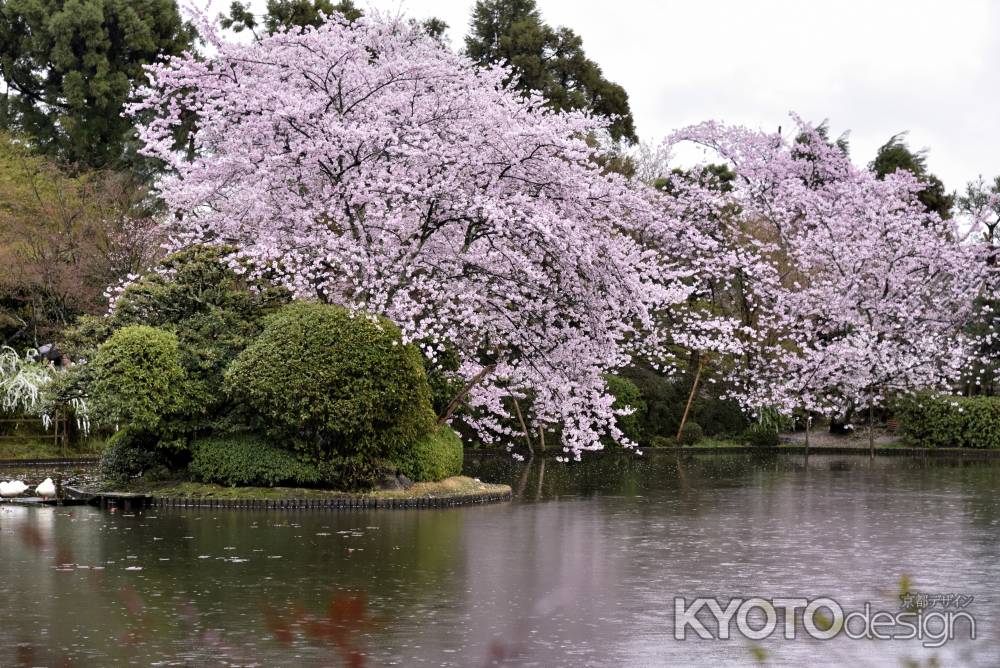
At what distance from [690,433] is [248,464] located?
69.8ft

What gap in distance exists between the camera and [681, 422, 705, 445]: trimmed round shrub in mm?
40906

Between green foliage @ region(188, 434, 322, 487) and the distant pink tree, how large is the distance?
731 inches

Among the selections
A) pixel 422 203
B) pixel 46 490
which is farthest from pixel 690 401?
pixel 46 490

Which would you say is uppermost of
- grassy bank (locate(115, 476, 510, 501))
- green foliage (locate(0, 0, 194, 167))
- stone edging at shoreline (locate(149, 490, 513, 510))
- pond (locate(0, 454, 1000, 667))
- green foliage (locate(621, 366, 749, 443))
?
green foliage (locate(0, 0, 194, 167))

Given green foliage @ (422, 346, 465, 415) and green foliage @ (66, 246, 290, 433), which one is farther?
green foliage @ (422, 346, 465, 415)

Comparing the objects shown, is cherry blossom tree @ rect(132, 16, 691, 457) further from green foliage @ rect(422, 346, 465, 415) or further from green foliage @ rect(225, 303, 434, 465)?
green foliage @ rect(225, 303, 434, 465)

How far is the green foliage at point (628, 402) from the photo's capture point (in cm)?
3897

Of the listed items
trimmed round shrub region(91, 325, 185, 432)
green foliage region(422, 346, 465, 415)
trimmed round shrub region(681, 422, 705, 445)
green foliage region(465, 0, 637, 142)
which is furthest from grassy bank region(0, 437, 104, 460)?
green foliage region(465, 0, 637, 142)

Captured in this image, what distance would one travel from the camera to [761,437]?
136 feet

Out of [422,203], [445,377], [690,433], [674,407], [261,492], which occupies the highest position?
[422,203]

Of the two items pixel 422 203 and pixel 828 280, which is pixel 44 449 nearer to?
pixel 422 203

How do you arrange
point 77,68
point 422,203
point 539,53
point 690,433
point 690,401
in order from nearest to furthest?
point 422,203, point 690,401, point 690,433, point 77,68, point 539,53

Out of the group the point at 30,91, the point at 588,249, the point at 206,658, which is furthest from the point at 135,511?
the point at 30,91

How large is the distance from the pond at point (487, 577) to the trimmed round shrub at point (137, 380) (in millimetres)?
1765
